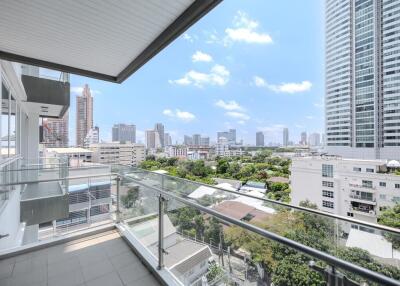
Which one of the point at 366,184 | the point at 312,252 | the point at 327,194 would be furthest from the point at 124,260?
the point at 327,194

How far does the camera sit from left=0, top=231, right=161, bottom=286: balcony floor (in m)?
2.07

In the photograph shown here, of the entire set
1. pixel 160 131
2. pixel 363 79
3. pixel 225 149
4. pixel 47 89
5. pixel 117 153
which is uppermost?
pixel 363 79

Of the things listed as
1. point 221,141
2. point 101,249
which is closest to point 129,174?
point 101,249

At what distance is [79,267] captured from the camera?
2309 mm

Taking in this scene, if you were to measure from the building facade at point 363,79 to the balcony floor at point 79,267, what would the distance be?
1791 inches

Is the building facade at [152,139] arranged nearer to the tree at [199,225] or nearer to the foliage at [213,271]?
the tree at [199,225]

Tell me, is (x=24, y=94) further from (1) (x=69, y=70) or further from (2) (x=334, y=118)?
(2) (x=334, y=118)

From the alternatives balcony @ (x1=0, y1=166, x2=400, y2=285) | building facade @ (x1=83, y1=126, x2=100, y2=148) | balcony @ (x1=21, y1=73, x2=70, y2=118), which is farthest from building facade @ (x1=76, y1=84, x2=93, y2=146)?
balcony @ (x1=0, y1=166, x2=400, y2=285)

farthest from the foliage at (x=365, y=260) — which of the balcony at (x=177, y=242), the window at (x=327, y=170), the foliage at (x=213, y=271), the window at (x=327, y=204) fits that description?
the window at (x=327, y=204)

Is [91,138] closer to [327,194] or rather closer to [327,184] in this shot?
[327,184]

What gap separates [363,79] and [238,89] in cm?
3167

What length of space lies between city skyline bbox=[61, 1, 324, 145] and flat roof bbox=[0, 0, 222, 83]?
36.8 meters

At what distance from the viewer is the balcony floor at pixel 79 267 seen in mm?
2066

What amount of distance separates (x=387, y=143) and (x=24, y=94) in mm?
47316
